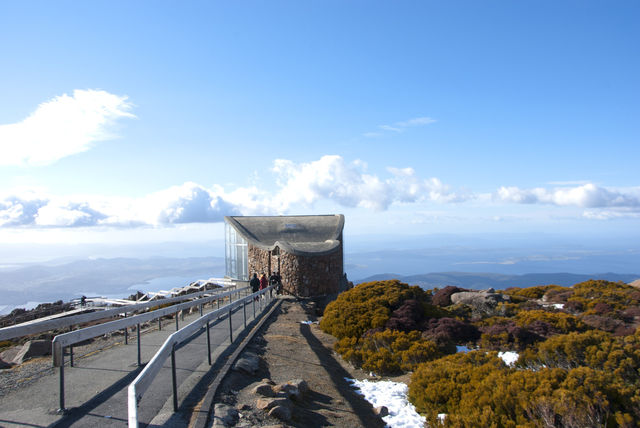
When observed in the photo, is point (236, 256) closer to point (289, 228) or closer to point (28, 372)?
point (289, 228)

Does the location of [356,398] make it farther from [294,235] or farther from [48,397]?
[294,235]

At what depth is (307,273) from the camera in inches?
800

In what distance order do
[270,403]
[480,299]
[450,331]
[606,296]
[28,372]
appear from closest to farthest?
[270,403] < [28,372] < [450,331] < [480,299] < [606,296]

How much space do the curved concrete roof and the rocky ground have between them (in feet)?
47.1

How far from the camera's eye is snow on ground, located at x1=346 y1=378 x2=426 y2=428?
618cm

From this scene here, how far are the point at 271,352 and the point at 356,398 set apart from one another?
2.14m

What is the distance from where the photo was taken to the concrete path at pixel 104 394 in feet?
14.2

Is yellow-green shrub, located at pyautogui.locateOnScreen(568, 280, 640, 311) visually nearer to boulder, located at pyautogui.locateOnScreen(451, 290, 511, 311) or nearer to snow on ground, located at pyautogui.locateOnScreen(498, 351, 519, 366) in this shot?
boulder, located at pyautogui.locateOnScreen(451, 290, 511, 311)

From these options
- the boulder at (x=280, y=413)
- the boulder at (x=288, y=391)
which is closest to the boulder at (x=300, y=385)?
the boulder at (x=288, y=391)

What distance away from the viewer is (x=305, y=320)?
14.4 metres

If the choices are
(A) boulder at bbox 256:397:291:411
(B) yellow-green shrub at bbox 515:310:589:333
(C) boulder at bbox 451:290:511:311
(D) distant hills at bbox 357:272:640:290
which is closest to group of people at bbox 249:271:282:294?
(C) boulder at bbox 451:290:511:311

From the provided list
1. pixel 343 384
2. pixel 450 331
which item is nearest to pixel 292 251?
pixel 450 331

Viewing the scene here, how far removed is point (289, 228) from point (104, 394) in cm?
2212

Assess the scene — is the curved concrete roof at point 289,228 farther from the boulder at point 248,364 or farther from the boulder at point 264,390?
the boulder at point 264,390
